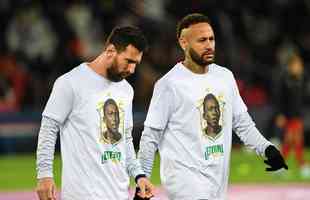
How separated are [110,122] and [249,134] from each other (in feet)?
4.53

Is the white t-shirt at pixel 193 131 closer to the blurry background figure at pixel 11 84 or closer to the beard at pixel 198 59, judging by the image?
the beard at pixel 198 59

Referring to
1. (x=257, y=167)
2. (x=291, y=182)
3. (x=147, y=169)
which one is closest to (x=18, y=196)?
(x=291, y=182)

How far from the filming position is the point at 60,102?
9156mm

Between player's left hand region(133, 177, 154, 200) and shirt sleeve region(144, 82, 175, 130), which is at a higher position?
shirt sleeve region(144, 82, 175, 130)

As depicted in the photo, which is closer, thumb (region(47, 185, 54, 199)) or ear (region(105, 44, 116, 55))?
thumb (region(47, 185, 54, 199))

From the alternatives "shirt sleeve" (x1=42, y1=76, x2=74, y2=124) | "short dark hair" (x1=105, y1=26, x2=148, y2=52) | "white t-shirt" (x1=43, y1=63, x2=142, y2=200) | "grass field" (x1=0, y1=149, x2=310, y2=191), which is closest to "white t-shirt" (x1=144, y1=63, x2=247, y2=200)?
"white t-shirt" (x1=43, y1=63, x2=142, y2=200)

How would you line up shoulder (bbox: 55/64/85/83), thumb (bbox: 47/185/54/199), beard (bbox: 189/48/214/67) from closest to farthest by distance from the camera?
thumb (bbox: 47/185/54/199), shoulder (bbox: 55/64/85/83), beard (bbox: 189/48/214/67)

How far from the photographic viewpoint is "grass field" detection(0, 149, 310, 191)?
65.4ft

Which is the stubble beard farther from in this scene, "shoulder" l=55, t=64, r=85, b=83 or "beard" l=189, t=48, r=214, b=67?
"beard" l=189, t=48, r=214, b=67

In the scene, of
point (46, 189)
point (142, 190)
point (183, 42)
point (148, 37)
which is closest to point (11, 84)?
point (148, 37)

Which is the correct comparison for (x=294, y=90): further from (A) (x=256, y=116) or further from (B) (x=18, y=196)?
(B) (x=18, y=196)

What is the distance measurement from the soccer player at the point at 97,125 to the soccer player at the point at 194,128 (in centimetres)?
53

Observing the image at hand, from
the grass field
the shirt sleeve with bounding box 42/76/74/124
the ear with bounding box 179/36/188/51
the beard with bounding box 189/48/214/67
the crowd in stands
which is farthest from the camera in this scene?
the crowd in stands

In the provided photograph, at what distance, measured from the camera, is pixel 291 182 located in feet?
65.1
